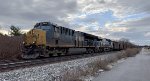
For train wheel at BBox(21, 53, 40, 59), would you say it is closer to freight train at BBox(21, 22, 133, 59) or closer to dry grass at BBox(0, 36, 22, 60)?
freight train at BBox(21, 22, 133, 59)

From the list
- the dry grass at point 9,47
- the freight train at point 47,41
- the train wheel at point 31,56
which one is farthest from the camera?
the dry grass at point 9,47

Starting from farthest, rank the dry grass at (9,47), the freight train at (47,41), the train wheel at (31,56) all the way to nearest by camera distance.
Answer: the dry grass at (9,47) → the freight train at (47,41) → the train wheel at (31,56)

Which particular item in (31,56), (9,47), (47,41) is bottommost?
(31,56)

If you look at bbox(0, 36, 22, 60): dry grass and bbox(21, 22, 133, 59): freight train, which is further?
bbox(0, 36, 22, 60): dry grass

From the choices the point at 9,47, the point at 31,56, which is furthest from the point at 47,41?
the point at 9,47

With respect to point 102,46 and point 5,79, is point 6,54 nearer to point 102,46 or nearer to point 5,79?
point 5,79

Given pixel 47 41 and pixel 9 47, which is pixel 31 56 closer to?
pixel 47 41

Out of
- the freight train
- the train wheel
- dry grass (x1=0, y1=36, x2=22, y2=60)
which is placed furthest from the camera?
dry grass (x1=0, y1=36, x2=22, y2=60)

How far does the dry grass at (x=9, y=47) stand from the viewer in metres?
30.7

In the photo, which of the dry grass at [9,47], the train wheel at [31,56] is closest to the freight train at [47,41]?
the train wheel at [31,56]

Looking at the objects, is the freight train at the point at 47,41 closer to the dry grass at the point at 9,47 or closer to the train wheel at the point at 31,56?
the train wheel at the point at 31,56

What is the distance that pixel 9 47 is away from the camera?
1264 inches

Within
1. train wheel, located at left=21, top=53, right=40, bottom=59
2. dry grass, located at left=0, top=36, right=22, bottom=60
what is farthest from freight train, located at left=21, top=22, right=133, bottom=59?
dry grass, located at left=0, top=36, right=22, bottom=60

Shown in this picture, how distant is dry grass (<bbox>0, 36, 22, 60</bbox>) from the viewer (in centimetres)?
3072
